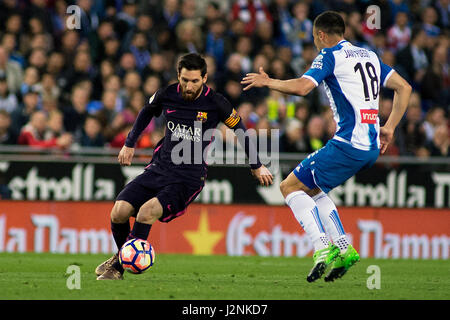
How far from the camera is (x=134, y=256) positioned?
8055 mm

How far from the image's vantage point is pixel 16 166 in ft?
43.3

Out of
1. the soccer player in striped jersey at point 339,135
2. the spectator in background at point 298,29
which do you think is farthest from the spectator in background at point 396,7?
the soccer player in striped jersey at point 339,135

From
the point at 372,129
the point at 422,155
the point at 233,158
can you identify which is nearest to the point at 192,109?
the point at 372,129

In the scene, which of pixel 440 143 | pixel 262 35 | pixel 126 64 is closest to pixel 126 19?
pixel 126 64

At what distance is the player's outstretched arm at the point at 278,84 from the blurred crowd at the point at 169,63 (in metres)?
6.26

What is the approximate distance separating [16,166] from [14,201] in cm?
53

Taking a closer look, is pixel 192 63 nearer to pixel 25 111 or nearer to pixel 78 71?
pixel 25 111

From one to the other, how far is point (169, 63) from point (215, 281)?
27.6ft

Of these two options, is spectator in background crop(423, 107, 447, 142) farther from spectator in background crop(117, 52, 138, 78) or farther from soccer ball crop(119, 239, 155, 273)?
soccer ball crop(119, 239, 155, 273)

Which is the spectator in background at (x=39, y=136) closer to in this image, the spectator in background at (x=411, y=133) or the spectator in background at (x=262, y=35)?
the spectator in background at (x=262, y=35)

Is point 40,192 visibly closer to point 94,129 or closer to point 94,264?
point 94,129

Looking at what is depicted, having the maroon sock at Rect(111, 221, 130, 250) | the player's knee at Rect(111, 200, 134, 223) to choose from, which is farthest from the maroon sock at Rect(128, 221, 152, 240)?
the maroon sock at Rect(111, 221, 130, 250)

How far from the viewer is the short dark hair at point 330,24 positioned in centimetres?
844

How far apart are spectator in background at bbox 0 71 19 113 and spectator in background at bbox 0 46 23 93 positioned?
37 centimetres
